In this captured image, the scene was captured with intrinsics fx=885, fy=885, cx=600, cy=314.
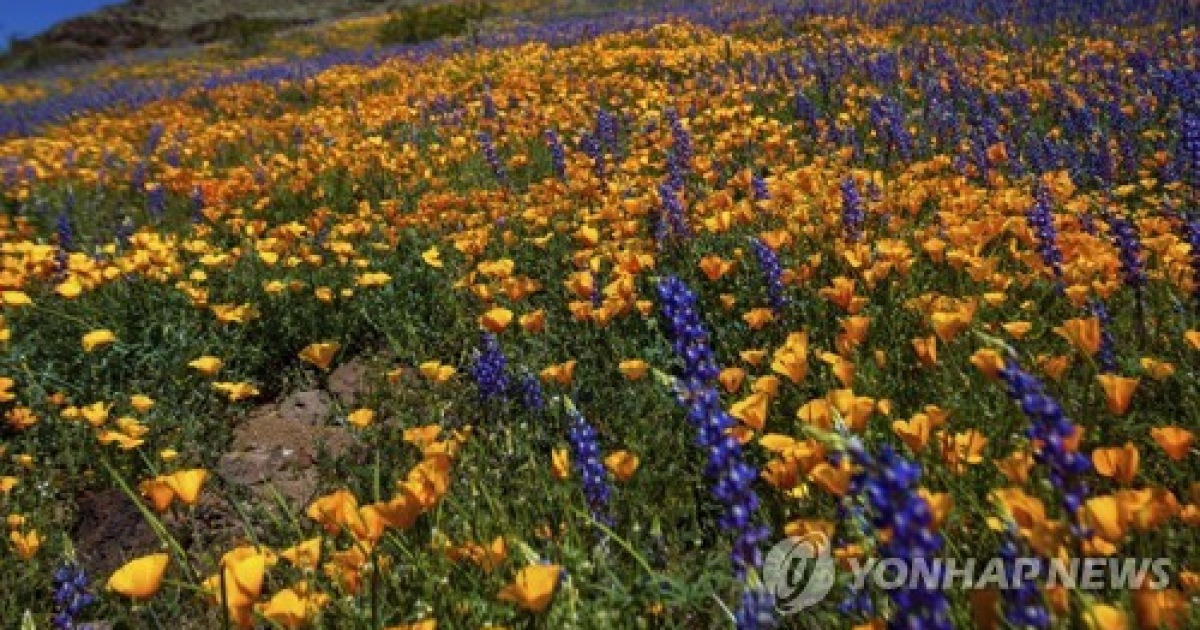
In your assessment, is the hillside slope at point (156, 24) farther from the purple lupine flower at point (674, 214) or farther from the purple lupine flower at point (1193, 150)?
the purple lupine flower at point (1193, 150)

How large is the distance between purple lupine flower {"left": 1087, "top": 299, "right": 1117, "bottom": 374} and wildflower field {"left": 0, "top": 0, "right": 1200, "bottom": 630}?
0.02 metres

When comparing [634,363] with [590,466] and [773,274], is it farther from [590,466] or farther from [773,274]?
[773,274]

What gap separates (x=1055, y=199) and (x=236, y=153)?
25.9 ft

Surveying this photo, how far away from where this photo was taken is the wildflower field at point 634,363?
2068mm

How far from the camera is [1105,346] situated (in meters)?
2.78

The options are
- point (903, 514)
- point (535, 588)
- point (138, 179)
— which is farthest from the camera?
point (138, 179)

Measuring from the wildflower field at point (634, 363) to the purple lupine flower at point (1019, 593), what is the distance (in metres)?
0.01

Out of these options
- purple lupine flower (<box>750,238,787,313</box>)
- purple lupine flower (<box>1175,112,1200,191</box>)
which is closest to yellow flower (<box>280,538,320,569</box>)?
purple lupine flower (<box>750,238,787,313</box>)

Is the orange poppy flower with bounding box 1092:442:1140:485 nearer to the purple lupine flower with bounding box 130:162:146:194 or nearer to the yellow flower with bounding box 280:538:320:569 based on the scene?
the yellow flower with bounding box 280:538:320:569

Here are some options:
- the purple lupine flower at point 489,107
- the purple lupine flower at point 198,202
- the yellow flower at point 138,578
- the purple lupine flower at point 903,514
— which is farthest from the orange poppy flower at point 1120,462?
the purple lupine flower at point 489,107

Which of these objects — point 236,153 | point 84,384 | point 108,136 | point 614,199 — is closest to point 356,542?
point 84,384

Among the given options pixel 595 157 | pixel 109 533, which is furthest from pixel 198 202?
pixel 109 533

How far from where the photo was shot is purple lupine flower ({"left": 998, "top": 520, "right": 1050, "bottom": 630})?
1469 millimetres

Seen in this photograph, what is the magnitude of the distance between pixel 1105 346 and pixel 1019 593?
1.53 meters
